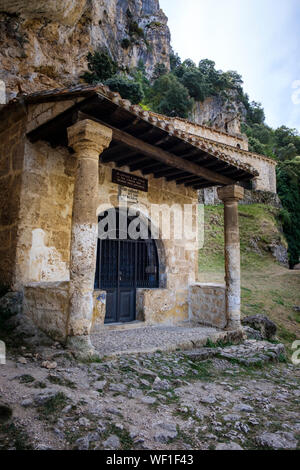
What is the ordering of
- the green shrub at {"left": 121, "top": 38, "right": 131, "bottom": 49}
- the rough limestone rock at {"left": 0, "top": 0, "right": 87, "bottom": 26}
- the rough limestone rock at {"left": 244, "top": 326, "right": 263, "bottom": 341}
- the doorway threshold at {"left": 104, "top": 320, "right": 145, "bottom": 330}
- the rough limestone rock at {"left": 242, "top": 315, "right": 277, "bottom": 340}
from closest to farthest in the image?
the doorway threshold at {"left": 104, "top": 320, "right": 145, "bottom": 330} < the rough limestone rock at {"left": 244, "top": 326, "right": 263, "bottom": 341} < the rough limestone rock at {"left": 242, "top": 315, "right": 277, "bottom": 340} < the rough limestone rock at {"left": 0, "top": 0, "right": 87, "bottom": 26} < the green shrub at {"left": 121, "top": 38, "right": 131, "bottom": 49}

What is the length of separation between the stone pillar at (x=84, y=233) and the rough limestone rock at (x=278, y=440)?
203 cm

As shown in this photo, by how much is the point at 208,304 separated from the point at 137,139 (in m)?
4.03

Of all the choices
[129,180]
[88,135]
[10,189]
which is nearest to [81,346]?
[88,135]

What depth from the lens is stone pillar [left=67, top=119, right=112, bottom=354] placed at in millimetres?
3604

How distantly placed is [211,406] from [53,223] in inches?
135

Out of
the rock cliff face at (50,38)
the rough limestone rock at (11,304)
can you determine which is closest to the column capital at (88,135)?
the rough limestone rock at (11,304)

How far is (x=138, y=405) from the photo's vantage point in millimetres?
2789

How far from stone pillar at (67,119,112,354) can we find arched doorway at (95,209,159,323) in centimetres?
245

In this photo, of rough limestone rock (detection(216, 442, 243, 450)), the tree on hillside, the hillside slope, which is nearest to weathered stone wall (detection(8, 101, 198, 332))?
rough limestone rock (detection(216, 442, 243, 450))

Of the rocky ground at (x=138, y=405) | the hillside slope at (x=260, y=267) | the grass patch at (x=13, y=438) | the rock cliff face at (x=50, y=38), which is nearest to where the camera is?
the grass patch at (x=13, y=438)

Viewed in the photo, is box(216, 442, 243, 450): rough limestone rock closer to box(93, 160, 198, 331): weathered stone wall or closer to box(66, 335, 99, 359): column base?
box(66, 335, 99, 359): column base

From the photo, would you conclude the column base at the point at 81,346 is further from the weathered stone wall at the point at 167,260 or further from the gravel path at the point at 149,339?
the weathered stone wall at the point at 167,260

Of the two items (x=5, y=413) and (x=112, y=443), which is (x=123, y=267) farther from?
(x=112, y=443)

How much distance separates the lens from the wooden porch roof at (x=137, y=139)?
3.78 m
